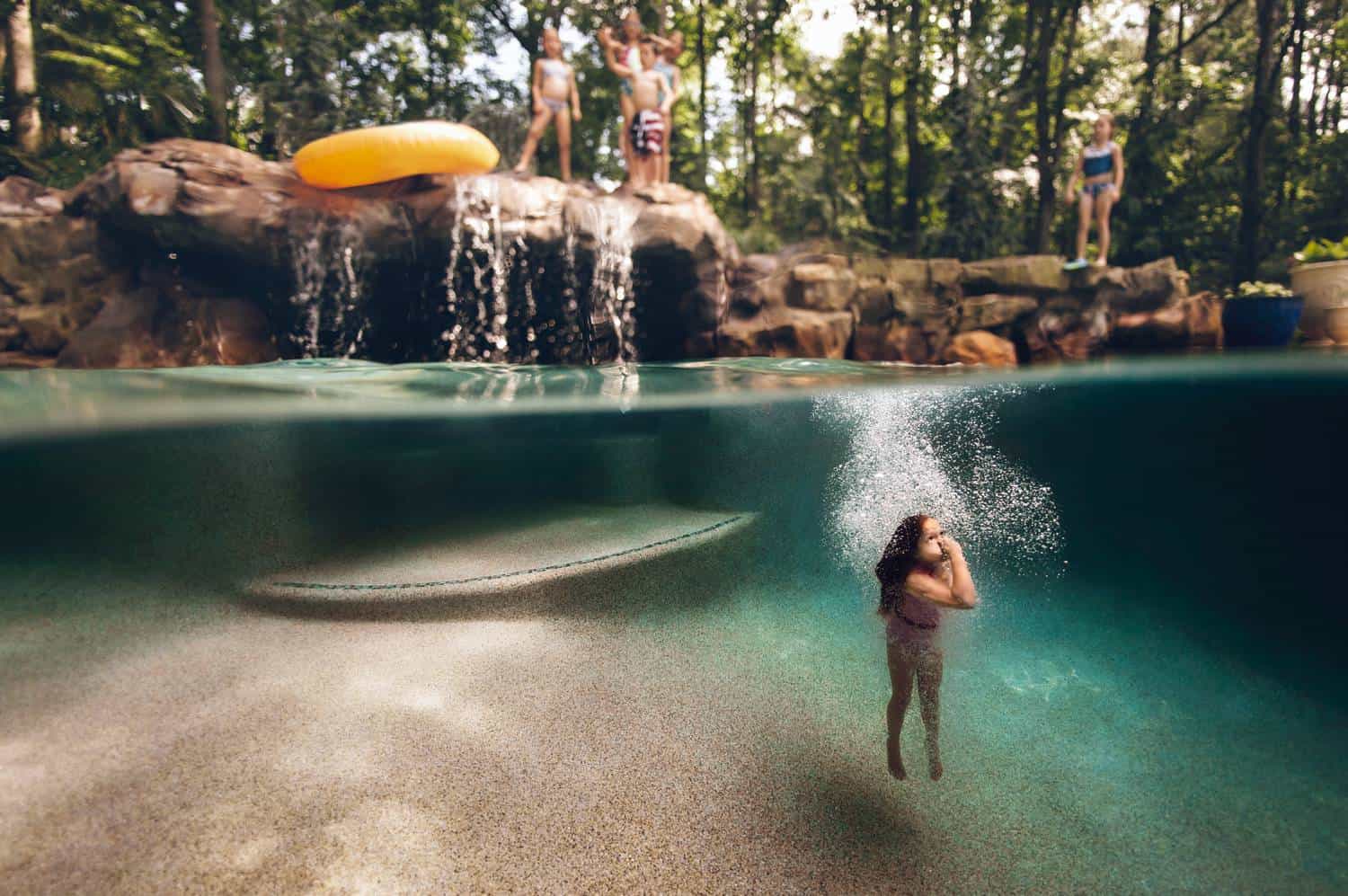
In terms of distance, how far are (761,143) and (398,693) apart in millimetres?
21904

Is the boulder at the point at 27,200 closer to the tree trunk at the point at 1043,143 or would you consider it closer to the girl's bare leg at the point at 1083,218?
the girl's bare leg at the point at 1083,218

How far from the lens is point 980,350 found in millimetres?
11711

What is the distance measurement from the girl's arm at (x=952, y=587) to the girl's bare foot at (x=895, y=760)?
1.05 m

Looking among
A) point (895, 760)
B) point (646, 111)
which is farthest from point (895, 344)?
point (895, 760)

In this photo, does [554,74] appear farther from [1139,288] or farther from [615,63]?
[1139,288]

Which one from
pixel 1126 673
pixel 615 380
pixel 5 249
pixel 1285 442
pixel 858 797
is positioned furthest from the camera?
pixel 5 249

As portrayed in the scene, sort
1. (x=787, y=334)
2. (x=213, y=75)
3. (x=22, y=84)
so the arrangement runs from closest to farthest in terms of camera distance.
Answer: (x=787, y=334) < (x=22, y=84) < (x=213, y=75)

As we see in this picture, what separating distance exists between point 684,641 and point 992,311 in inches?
383

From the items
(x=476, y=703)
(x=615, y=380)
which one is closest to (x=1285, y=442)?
(x=615, y=380)

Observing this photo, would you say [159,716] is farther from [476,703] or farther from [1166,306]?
[1166,306]

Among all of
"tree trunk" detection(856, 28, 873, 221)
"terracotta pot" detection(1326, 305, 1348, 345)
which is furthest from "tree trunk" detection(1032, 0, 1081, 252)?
"terracotta pot" detection(1326, 305, 1348, 345)

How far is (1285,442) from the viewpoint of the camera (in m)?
7.31

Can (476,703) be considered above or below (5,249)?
below

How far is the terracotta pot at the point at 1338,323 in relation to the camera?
1186 cm
